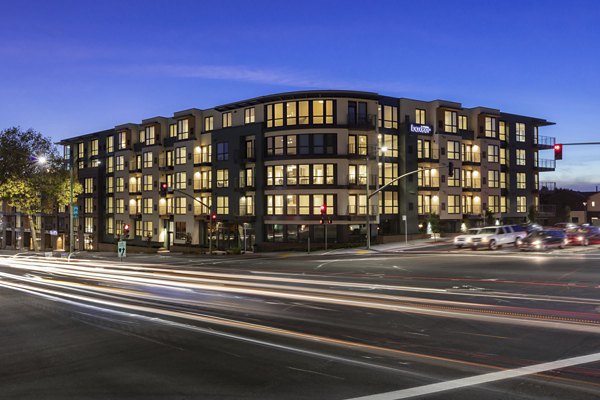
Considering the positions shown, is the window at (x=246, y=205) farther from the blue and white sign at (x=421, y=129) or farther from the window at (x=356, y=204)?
the blue and white sign at (x=421, y=129)

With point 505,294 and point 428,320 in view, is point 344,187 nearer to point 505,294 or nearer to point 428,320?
point 505,294

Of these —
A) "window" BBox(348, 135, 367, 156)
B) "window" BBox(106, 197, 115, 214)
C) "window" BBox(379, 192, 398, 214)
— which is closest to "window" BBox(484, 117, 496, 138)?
"window" BBox(379, 192, 398, 214)

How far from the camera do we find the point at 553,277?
20844mm

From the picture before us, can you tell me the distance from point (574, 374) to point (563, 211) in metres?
92.0

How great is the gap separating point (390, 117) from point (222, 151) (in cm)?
1890

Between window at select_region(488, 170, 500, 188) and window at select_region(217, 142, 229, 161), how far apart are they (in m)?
32.6

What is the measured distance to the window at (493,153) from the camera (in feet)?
201

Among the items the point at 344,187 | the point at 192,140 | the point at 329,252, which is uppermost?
the point at 192,140

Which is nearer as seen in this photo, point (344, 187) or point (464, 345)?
point (464, 345)

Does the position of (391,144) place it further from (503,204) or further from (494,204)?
(503,204)

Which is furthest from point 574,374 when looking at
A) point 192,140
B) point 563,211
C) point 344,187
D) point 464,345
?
point 563,211

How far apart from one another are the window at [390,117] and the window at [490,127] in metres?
14.4

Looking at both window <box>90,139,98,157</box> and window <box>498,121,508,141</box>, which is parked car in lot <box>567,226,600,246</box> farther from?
window <box>90,139,98,157</box>

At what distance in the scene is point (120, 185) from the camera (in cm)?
7006
